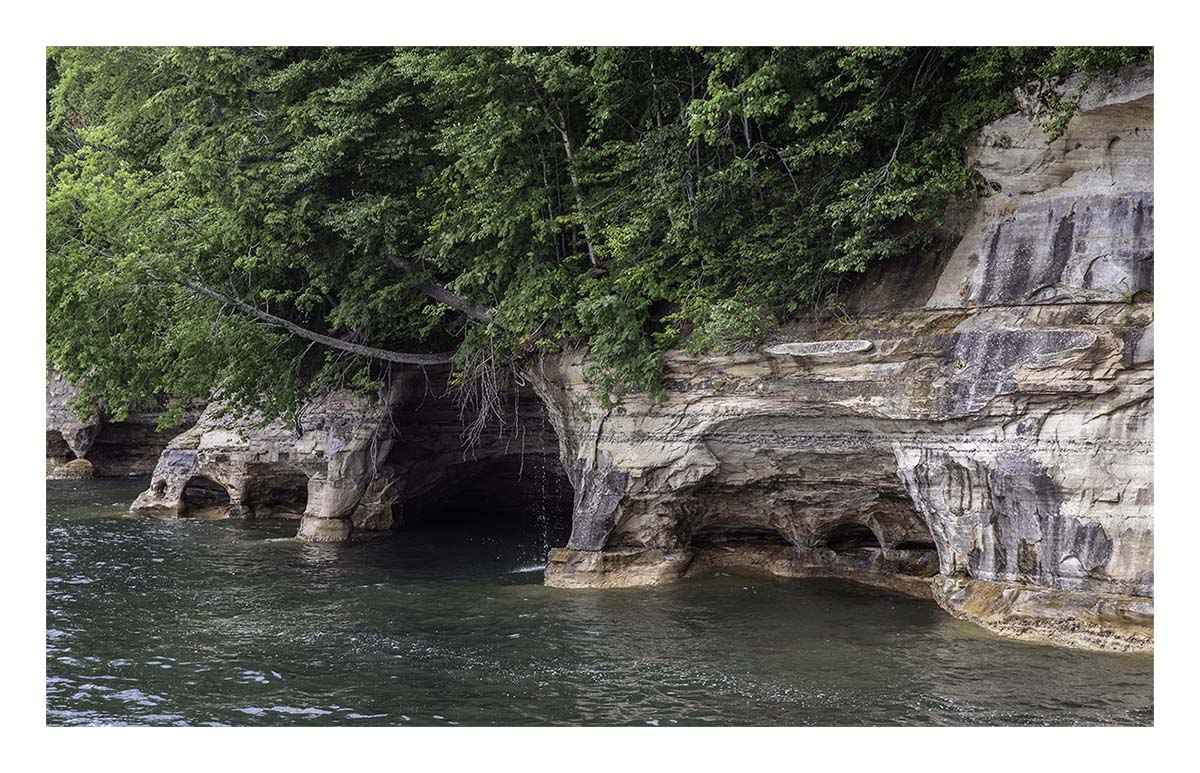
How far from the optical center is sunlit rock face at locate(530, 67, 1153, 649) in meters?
13.1

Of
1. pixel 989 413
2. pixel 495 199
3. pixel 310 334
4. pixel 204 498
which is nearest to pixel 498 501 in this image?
pixel 204 498

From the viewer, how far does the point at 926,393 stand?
1428cm

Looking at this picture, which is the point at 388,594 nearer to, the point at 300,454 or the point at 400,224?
the point at 400,224

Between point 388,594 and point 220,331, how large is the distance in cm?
588

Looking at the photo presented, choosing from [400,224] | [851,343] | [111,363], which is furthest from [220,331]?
[851,343]

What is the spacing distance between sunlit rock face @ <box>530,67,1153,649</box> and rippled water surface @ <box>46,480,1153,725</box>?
910 millimetres

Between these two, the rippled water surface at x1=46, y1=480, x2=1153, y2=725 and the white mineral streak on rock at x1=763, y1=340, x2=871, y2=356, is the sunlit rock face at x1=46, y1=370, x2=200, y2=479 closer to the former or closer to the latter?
the rippled water surface at x1=46, y1=480, x2=1153, y2=725

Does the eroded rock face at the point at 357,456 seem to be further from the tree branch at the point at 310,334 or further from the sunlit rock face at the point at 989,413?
the sunlit rock face at the point at 989,413

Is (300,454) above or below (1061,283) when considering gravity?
below

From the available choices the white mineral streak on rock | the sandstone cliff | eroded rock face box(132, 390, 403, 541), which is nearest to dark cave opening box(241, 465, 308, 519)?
eroded rock face box(132, 390, 403, 541)

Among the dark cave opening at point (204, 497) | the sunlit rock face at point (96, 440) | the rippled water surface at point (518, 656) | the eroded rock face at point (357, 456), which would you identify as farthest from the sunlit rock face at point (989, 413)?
the sunlit rock face at point (96, 440)

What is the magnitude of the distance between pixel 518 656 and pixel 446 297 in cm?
744

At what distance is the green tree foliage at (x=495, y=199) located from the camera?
570 inches

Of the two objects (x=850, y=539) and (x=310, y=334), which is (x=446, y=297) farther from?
(x=850, y=539)
